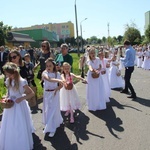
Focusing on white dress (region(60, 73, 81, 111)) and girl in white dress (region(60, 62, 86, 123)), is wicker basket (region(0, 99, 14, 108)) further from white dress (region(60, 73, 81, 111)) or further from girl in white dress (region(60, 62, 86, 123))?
white dress (region(60, 73, 81, 111))

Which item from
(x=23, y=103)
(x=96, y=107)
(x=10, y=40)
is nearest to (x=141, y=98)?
(x=96, y=107)

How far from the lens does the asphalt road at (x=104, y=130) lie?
5.36 m

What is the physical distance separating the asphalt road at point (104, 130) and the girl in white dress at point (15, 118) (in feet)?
2.02

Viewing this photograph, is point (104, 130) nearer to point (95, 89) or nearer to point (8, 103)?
point (95, 89)

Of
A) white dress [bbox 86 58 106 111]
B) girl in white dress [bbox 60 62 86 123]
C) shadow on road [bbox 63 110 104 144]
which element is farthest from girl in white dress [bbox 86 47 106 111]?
girl in white dress [bbox 60 62 86 123]

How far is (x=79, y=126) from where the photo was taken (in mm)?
6625

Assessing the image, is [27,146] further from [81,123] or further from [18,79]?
[81,123]

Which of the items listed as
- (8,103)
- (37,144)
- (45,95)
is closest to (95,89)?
(45,95)

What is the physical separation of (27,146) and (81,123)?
2180 mm

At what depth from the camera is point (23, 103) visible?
199 inches

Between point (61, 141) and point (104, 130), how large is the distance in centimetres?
116

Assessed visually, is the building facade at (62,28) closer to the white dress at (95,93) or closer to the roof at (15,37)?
the roof at (15,37)

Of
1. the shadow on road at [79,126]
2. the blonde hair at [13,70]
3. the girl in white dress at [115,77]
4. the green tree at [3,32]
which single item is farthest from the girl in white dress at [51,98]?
the green tree at [3,32]

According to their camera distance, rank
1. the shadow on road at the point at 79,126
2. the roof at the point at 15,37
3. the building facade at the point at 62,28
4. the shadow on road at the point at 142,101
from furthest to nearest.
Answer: the building facade at the point at 62,28, the roof at the point at 15,37, the shadow on road at the point at 142,101, the shadow on road at the point at 79,126
